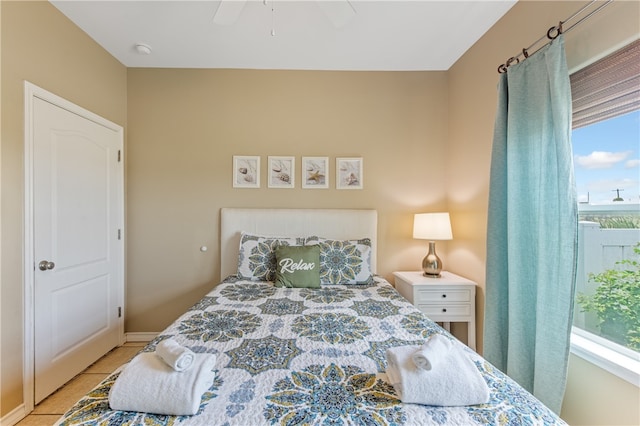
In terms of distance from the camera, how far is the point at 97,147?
244 centimetres

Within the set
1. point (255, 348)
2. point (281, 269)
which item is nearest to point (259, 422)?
point (255, 348)

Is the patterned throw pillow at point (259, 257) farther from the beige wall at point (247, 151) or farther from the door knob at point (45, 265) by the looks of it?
the door knob at point (45, 265)

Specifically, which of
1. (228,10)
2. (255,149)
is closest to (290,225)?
(255,149)

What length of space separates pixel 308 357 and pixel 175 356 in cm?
50

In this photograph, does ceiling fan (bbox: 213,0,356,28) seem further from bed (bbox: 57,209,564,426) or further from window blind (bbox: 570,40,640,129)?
bed (bbox: 57,209,564,426)

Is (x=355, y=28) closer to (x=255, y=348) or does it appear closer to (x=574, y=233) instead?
(x=574, y=233)

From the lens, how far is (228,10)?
5.09 feet

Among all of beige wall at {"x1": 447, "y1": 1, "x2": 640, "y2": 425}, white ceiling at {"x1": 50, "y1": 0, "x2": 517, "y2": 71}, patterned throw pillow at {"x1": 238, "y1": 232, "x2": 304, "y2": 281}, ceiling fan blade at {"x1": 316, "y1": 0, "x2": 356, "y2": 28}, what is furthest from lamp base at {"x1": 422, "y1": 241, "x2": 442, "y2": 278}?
ceiling fan blade at {"x1": 316, "y1": 0, "x2": 356, "y2": 28}

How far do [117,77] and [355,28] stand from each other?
2.24 metres

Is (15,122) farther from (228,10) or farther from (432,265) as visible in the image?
(432,265)

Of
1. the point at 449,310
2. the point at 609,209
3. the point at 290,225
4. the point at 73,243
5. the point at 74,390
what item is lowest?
the point at 74,390

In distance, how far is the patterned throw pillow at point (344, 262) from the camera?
2387 mm

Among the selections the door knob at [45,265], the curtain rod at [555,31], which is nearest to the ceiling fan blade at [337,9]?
the curtain rod at [555,31]

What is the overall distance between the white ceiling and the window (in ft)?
3.16
